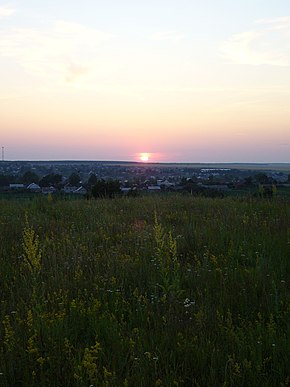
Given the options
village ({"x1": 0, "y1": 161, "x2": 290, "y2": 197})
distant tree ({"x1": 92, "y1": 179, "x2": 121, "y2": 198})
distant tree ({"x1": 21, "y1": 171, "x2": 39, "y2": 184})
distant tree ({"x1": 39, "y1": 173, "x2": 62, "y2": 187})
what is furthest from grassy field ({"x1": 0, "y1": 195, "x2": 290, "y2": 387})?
distant tree ({"x1": 21, "y1": 171, "x2": 39, "y2": 184})

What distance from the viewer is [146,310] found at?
3412mm

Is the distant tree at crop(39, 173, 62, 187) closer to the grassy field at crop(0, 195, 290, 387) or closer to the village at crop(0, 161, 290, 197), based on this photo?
the village at crop(0, 161, 290, 197)

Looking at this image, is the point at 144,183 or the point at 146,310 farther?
the point at 144,183

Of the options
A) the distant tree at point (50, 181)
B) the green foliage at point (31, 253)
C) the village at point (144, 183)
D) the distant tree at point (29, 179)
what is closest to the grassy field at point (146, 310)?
the green foliage at point (31, 253)

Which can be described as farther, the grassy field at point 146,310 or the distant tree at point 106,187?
the distant tree at point 106,187

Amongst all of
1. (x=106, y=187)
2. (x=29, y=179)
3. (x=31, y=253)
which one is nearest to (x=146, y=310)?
(x=31, y=253)

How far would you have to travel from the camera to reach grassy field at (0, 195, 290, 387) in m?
2.61

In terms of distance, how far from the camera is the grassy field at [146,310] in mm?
2609

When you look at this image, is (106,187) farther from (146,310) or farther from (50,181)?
(146,310)

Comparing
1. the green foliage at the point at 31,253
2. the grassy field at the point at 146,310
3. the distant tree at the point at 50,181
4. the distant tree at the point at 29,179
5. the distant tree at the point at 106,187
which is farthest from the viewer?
the distant tree at the point at 29,179

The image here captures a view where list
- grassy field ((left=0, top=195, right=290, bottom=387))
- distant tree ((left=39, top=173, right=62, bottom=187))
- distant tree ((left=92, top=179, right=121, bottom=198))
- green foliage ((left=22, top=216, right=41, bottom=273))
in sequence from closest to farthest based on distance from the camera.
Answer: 1. grassy field ((left=0, top=195, right=290, bottom=387))
2. green foliage ((left=22, top=216, right=41, bottom=273))
3. distant tree ((left=92, top=179, right=121, bottom=198))
4. distant tree ((left=39, top=173, right=62, bottom=187))

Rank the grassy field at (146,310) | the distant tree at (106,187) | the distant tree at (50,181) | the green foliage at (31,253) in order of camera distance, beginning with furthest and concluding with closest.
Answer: the distant tree at (50,181) → the distant tree at (106,187) → the green foliage at (31,253) → the grassy field at (146,310)

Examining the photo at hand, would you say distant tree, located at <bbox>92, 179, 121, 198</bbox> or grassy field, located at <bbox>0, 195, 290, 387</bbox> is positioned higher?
distant tree, located at <bbox>92, 179, 121, 198</bbox>

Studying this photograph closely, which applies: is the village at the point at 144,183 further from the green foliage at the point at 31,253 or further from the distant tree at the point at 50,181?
the green foliage at the point at 31,253
